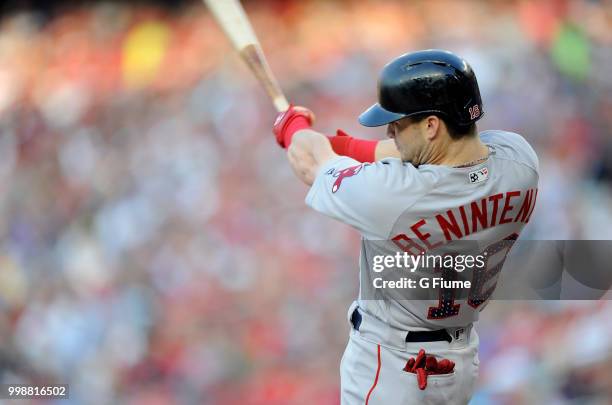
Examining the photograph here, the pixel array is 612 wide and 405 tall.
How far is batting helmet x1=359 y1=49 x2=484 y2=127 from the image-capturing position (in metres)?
1.57

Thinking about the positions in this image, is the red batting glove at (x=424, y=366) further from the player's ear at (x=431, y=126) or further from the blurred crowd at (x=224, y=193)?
the blurred crowd at (x=224, y=193)

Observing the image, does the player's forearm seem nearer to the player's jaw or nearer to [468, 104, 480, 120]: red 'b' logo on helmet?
the player's jaw

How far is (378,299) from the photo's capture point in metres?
1.75

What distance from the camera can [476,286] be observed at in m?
1.72

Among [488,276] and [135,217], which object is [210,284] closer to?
[135,217]

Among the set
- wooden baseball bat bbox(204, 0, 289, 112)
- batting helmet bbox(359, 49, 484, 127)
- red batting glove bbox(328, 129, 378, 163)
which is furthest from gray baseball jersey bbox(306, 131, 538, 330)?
wooden baseball bat bbox(204, 0, 289, 112)

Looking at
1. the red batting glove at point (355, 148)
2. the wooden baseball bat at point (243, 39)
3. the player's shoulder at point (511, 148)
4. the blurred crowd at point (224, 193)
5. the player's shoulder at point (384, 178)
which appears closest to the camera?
the player's shoulder at point (384, 178)

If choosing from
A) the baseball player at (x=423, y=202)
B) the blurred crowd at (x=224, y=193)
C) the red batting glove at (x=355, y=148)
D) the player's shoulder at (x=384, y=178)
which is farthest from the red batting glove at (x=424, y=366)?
the blurred crowd at (x=224, y=193)

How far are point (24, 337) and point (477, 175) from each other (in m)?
2.82

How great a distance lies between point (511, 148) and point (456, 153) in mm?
163

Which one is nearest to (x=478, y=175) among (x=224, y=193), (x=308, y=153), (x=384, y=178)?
(x=384, y=178)

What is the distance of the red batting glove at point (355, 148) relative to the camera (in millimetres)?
1952

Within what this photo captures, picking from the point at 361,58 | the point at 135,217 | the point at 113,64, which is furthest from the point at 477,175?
the point at 113,64

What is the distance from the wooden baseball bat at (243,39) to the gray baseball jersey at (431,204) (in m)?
0.51
